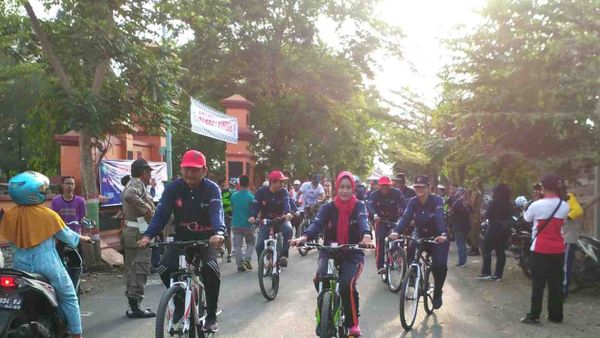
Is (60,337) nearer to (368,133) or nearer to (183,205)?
(183,205)

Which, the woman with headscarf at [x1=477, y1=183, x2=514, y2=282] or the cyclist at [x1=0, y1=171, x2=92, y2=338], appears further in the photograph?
the woman with headscarf at [x1=477, y1=183, x2=514, y2=282]

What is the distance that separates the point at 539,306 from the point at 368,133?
89.2 ft

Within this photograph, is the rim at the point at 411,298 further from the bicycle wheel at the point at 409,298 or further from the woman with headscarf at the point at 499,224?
the woman with headscarf at the point at 499,224

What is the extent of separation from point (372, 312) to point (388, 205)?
282 cm

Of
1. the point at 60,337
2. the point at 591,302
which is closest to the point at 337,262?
the point at 60,337

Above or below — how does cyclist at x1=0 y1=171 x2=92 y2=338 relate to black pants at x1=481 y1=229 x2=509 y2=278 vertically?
above

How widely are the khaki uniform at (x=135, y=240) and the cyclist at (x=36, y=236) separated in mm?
2431

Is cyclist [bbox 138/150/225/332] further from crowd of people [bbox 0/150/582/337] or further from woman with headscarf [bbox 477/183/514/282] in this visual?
woman with headscarf [bbox 477/183/514/282]

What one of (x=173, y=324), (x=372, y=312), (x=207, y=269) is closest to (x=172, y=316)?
(x=173, y=324)

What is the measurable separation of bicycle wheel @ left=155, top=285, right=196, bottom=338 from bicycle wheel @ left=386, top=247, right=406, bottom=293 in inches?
181

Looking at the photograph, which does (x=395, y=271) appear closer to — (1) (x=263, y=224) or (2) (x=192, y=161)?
(1) (x=263, y=224)

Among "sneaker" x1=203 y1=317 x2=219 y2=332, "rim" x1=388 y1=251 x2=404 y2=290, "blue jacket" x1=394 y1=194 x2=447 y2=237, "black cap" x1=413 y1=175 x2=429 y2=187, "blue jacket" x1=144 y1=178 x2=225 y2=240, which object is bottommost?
"rim" x1=388 y1=251 x2=404 y2=290

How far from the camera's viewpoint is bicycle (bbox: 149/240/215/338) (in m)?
4.73

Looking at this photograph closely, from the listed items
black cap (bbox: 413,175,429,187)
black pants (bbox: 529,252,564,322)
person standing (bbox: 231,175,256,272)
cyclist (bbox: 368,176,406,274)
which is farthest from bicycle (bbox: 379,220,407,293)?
person standing (bbox: 231,175,256,272)
